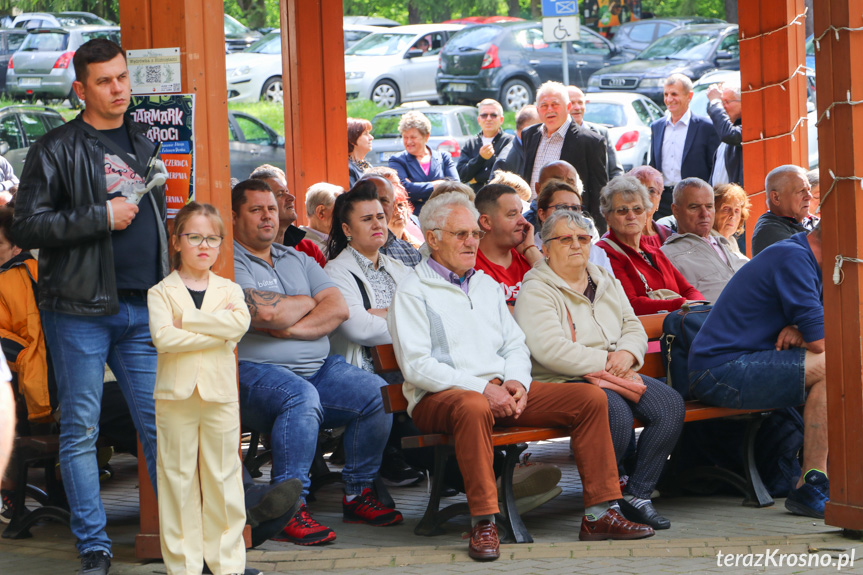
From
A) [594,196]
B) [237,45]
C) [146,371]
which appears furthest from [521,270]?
[237,45]

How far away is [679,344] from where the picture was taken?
623 cm

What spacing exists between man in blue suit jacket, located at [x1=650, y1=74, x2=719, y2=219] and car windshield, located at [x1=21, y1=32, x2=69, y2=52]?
1161 centimetres

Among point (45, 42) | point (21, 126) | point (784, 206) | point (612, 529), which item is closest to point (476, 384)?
point (612, 529)

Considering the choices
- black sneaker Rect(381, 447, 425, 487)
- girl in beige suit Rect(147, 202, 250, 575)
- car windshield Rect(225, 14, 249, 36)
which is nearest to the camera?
girl in beige suit Rect(147, 202, 250, 575)

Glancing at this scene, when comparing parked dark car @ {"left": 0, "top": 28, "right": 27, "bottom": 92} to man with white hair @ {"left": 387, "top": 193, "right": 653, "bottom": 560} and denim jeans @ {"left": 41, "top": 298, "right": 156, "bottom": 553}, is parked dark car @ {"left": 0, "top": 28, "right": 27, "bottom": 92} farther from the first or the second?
denim jeans @ {"left": 41, "top": 298, "right": 156, "bottom": 553}

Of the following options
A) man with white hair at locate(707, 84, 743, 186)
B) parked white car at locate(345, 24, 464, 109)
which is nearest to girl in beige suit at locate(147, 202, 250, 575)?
man with white hair at locate(707, 84, 743, 186)

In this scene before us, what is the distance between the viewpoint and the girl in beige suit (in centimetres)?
453

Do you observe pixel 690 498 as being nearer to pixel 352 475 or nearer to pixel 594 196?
pixel 352 475

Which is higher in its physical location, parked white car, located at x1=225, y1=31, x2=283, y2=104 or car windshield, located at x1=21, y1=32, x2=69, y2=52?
car windshield, located at x1=21, y1=32, x2=69, y2=52

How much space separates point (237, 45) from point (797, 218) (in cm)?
1718

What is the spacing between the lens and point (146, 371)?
4.83 meters

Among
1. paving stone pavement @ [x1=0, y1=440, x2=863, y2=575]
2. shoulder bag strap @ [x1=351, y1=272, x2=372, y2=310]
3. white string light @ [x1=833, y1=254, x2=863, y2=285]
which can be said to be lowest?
paving stone pavement @ [x1=0, y1=440, x2=863, y2=575]

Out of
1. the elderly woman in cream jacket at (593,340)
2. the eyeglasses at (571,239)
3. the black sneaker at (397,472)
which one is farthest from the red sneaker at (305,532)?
the eyeglasses at (571,239)

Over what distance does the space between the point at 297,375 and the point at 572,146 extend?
500 centimetres
